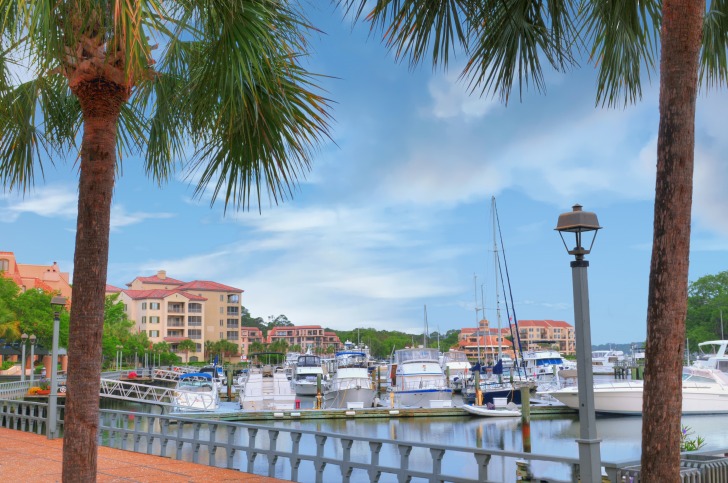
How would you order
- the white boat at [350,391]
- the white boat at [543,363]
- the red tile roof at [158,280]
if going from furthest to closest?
the red tile roof at [158,280]
the white boat at [543,363]
the white boat at [350,391]

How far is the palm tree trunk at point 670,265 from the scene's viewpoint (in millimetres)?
6574

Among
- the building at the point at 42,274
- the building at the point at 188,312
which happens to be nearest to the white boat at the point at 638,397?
the building at the point at 42,274

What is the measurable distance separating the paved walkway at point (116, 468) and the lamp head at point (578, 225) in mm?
6964

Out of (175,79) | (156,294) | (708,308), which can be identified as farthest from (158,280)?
(175,79)

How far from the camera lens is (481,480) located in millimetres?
9516

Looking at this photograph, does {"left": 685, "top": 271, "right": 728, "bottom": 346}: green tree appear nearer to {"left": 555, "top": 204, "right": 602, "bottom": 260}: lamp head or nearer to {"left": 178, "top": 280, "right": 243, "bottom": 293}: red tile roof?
{"left": 178, "top": 280, "right": 243, "bottom": 293}: red tile roof

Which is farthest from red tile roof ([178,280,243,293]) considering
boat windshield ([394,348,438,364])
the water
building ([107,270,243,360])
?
the water

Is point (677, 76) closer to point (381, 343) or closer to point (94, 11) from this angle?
point (94, 11)

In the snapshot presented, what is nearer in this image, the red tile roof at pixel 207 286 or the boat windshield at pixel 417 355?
the boat windshield at pixel 417 355

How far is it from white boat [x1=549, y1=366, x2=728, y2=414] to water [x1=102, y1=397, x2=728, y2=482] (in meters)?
0.51

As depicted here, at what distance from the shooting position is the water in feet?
88.8

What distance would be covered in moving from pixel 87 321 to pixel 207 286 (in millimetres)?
126839

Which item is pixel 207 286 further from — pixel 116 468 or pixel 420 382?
pixel 116 468

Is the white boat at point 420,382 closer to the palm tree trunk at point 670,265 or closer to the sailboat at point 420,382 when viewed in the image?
the sailboat at point 420,382
